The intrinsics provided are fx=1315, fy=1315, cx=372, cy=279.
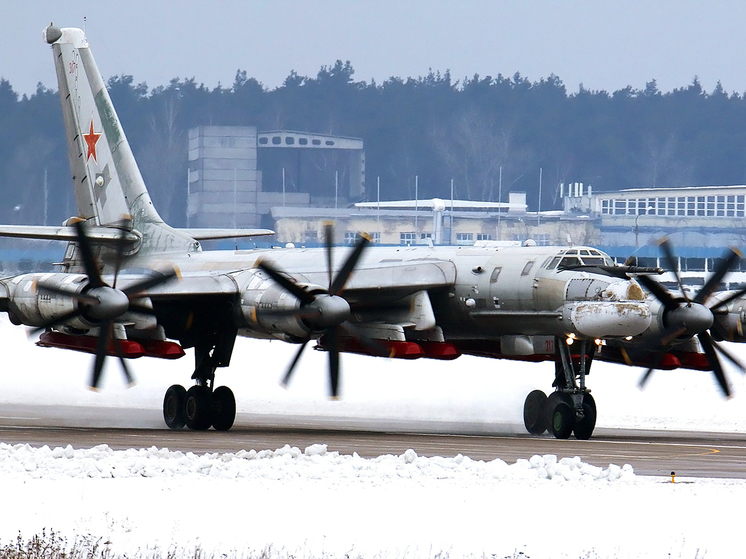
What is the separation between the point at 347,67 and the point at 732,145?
39.9 m

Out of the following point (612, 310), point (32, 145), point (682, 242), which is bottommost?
point (612, 310)

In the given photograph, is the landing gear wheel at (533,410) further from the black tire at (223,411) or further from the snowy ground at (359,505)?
the snowy ground at (359,505)

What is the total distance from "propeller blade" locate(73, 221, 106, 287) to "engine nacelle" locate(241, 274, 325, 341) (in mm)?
2645

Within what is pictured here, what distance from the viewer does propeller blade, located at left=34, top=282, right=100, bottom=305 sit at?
21391 mm

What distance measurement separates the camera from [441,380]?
33.4 metres

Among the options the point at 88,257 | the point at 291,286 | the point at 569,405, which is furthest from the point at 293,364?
the point at 569,405

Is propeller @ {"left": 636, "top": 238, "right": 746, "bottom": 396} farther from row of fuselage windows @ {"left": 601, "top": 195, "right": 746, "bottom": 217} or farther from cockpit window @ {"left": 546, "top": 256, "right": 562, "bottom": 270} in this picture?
row of fuselage windows @ {"left": 601, "top": 195, "right": 746, "bottom": 217}

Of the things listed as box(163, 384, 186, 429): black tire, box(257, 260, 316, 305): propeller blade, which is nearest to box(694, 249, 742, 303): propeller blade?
box(257, 260, 316, 305): propeller blade

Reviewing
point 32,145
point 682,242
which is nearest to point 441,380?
point 682,242

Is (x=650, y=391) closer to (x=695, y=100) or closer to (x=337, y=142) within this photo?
(x=337, y=142)

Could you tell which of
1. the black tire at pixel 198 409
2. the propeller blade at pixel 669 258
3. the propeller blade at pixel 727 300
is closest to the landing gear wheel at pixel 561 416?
the propeller blade at pixel 669 258

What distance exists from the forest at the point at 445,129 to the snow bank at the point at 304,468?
3499 inches

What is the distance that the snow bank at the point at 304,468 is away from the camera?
1428 centimetres

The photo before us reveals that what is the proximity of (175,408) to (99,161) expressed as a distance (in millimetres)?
6641
